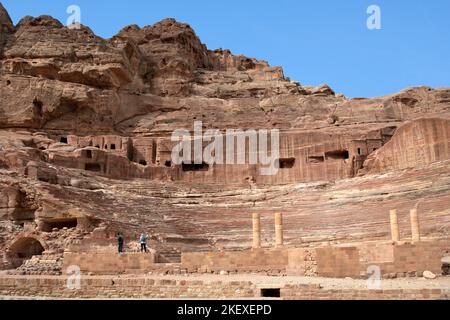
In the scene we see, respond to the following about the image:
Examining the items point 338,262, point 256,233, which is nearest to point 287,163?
point 256,233

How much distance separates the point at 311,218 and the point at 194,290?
16062 mm

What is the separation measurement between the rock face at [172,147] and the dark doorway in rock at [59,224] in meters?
0.10

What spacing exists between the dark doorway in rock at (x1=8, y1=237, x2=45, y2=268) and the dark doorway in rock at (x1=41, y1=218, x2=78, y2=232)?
30.3 inches

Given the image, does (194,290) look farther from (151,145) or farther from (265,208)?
(151,145)

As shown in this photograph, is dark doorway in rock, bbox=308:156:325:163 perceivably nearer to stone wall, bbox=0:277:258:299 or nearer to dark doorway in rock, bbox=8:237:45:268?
→ dark doorway in rock, bbox=8:237:45:268

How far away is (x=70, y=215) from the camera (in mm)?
23844

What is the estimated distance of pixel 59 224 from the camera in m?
24.7

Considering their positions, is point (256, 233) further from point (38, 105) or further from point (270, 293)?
point (38, 105)

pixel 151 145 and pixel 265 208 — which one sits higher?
pixel 151 145

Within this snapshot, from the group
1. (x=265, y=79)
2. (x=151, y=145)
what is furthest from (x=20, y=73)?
(x=265, y=79)

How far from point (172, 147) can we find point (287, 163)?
870 centimetres

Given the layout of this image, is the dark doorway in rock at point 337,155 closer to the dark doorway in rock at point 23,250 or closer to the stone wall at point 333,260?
the stone wall at point 333,260

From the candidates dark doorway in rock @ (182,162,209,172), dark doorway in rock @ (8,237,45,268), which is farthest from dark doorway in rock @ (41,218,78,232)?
dark doorway in rock @ (182,162,209,172)

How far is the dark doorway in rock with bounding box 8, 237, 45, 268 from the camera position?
22255 mm
